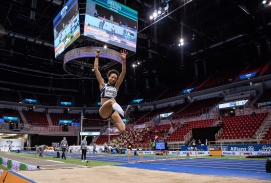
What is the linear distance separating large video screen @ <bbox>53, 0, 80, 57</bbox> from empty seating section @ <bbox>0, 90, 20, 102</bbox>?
2903 cm

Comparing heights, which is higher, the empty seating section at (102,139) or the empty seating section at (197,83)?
the empty seating section at (197,83)

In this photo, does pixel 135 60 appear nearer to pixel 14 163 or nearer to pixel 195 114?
pixel 195 114

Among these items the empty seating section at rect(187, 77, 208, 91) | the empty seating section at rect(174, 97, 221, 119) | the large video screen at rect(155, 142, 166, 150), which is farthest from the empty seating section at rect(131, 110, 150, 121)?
the large video screen at rect(155, 142, 166, 150)

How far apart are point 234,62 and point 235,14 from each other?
1068 cm

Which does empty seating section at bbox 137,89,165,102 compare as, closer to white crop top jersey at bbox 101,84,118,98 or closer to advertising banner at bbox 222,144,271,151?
advertising banner at bbox 222,144,271,151

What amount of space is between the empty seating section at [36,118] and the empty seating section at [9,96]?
3241 millimetres

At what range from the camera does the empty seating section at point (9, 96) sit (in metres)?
41.7

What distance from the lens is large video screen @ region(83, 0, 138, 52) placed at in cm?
1559

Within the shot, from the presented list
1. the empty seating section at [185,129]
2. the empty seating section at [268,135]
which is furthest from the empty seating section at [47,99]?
the empty seating section at [268,135]

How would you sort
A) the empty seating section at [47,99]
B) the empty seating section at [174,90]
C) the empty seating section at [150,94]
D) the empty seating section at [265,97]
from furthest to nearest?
the empty seating section at [47,99], the empty seating section at [150,94], the empty seating section at [174,90], the empty seating section at [265,97]

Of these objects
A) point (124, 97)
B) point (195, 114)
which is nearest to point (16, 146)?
point (124, 97)

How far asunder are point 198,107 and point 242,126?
10.5 m

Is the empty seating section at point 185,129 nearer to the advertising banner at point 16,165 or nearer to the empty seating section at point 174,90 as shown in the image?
the empty seating section at point 174,90

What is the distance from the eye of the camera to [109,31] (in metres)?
16.3
